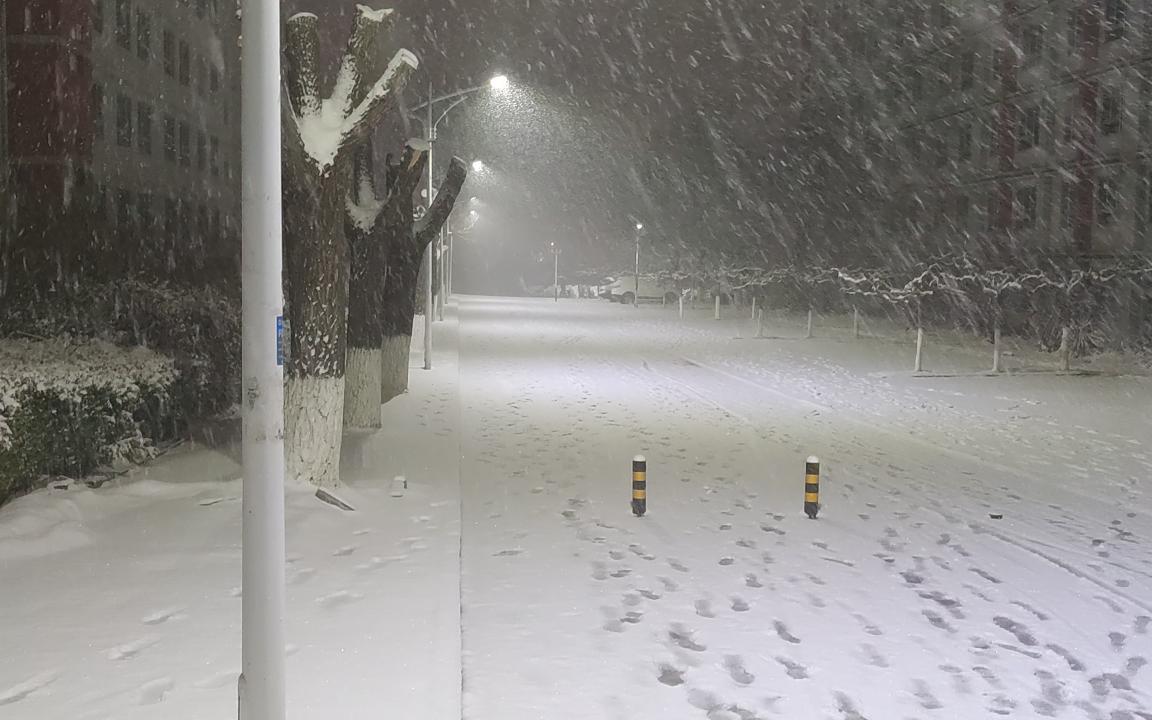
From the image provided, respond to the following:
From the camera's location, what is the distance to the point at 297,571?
7102 millimetres

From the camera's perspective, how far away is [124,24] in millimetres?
30156

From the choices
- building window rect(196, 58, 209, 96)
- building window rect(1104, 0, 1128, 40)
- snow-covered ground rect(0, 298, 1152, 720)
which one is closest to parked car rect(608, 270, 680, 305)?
building window rect(196, 58, 209, 96)

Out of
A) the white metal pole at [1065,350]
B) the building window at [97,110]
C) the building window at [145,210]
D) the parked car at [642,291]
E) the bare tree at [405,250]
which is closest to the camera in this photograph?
the bare tree at [405,250]

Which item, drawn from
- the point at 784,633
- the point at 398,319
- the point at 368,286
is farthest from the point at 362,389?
the point at 784,633

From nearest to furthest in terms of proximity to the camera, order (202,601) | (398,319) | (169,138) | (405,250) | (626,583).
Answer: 1. (202,601)
2. (626,583)
3. (405,250)
4. (398,319)
5. (169,138)

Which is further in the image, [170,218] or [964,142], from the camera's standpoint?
[964,142]

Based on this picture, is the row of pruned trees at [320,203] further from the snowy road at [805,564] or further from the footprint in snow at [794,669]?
the footprint in snow at [794,669]

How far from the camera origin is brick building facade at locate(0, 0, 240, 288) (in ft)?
79.5

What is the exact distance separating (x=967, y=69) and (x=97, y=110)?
3157 cm

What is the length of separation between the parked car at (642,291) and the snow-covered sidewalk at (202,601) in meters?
57.2

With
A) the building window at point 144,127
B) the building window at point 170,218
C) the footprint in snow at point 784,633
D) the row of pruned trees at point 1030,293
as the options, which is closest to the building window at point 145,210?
the building window at point 170,218

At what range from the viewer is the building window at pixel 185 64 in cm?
3634

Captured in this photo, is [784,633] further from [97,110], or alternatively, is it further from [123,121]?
[123,121]

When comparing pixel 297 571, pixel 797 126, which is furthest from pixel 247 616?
pixel 797 126
